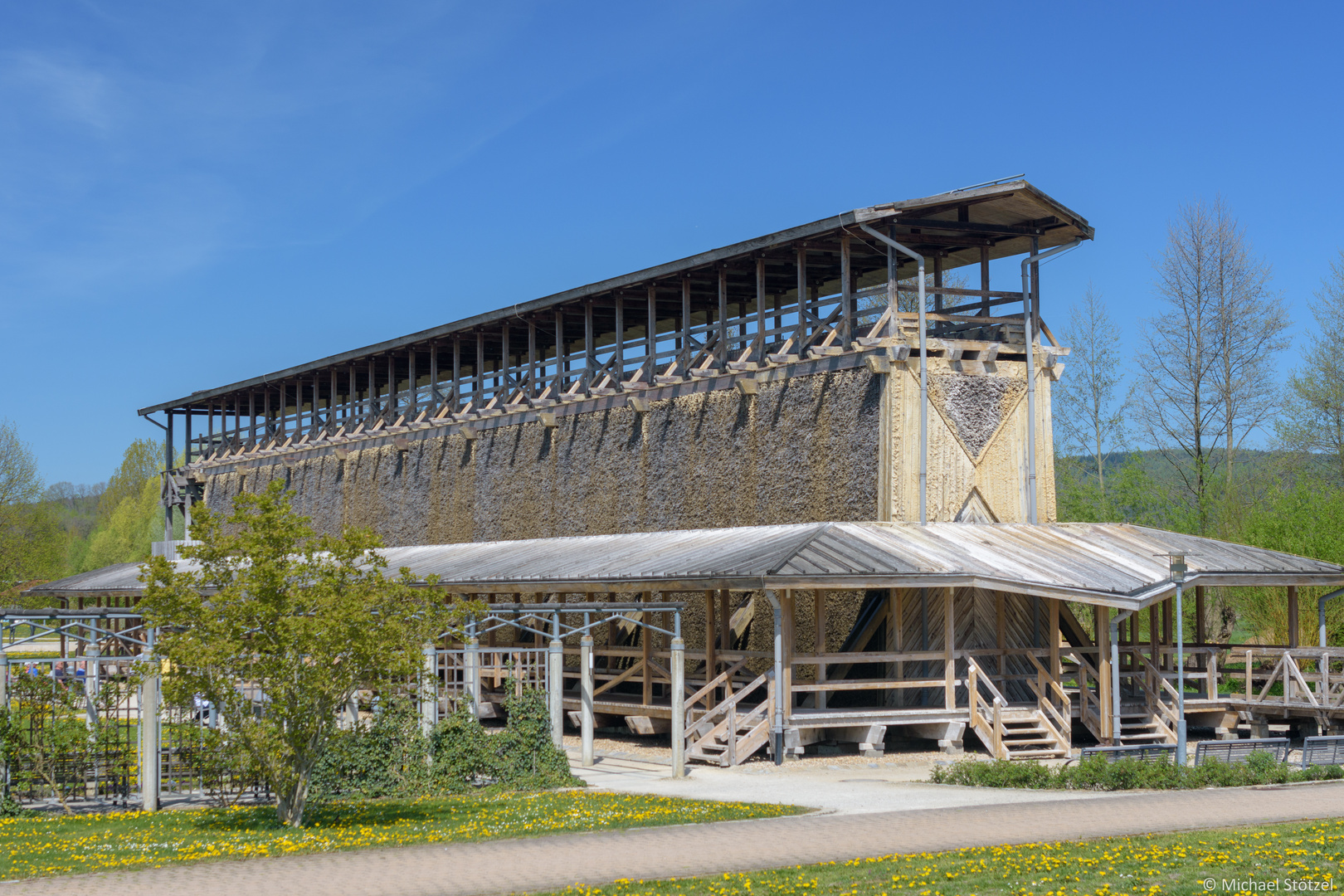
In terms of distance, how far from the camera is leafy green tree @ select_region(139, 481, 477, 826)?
14961 mm

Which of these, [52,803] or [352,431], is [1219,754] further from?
[352,431]

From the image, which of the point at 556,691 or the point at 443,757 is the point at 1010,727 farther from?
the point at 443,757

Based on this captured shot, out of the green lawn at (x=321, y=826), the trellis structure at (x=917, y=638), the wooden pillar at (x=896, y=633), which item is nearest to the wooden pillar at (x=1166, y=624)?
the trellis structure at (x=917, y=638)

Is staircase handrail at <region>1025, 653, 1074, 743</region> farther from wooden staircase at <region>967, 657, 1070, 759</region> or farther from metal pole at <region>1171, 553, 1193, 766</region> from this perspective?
metal pole at <region>1171, 553, 1193, 766</region>

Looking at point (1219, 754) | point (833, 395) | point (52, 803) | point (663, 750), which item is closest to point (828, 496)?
point (833, 395)

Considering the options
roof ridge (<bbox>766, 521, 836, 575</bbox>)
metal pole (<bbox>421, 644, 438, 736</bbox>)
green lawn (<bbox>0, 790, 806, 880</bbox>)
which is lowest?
green lawn (<bbox>0, 790, 806, 880</bbox>)

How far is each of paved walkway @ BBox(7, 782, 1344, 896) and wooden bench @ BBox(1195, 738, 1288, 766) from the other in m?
1.92

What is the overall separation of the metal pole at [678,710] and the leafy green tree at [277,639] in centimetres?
509

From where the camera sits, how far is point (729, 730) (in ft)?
68.0

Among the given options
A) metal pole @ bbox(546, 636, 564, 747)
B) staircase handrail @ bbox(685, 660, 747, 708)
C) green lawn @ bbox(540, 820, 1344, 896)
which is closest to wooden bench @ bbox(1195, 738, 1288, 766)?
green lawn @ bbox(540, 820, 1344, 896)

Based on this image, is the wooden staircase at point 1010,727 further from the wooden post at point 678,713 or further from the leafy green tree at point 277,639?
the leafy green tree at point 277,639

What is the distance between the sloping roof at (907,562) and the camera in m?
20.1

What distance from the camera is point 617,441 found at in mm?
30734

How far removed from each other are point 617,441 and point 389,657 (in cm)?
1573
